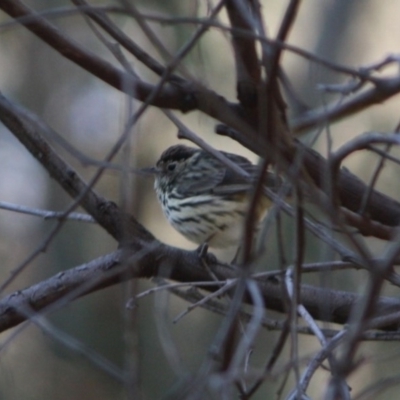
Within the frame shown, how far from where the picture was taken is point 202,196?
16.2 ft

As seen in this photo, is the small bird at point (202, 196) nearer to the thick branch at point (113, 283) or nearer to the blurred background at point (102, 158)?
the blurred background at point (102, 158)

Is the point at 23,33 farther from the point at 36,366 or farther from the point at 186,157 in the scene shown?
the point at 186,157

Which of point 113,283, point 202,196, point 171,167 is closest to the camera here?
point 113,283

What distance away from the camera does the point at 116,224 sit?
275 centimetres

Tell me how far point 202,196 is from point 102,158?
3.07 m

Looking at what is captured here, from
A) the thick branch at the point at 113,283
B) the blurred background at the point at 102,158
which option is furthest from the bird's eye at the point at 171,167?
the thick branch at the point at 113,283

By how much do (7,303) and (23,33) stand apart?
5955 millimetres

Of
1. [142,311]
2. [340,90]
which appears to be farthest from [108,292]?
[340,90]

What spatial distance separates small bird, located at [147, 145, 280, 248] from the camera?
4719 mm

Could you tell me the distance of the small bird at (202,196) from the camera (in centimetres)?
472

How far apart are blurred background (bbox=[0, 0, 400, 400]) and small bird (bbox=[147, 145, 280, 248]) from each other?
1420mm

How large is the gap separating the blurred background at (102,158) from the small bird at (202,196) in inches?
55.9

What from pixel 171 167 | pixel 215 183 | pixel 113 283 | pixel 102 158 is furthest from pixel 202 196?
pixel 102 158

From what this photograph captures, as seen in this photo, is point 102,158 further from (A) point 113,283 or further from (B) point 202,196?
(A) point 113,283
